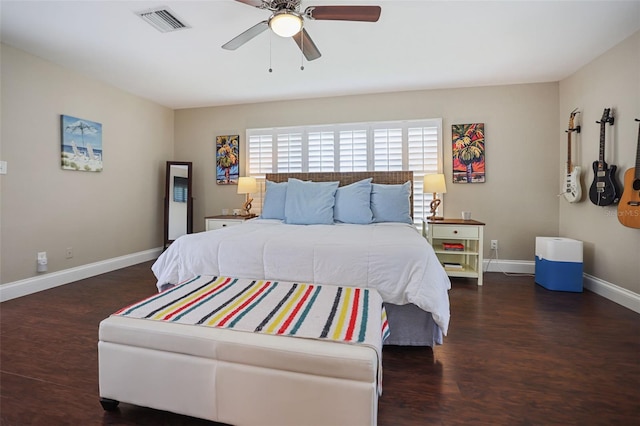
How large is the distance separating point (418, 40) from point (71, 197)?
4131 mm

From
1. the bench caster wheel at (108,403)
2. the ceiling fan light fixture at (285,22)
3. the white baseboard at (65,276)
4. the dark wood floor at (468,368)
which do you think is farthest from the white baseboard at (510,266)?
the white baseboard at (65,276)

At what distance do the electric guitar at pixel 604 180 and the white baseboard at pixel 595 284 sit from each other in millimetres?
818

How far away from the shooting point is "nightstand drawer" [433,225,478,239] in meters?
3.42

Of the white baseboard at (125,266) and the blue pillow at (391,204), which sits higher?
the blue pillow at (391,204)

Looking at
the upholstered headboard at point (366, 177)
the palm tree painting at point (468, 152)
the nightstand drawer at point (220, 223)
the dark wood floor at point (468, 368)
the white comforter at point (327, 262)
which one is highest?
the palm tree painting at point (468, 152)

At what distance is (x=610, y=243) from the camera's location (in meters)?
2.93

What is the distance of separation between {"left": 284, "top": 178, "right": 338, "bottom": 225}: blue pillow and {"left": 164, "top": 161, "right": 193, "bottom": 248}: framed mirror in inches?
84.5

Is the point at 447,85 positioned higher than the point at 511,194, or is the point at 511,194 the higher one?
the point at 447,85

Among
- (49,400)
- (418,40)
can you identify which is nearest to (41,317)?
(49,400)

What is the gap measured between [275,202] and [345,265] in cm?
187

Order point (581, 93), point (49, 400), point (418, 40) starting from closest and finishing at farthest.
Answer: point (49, 400), point (418, 40), point (581, 93)

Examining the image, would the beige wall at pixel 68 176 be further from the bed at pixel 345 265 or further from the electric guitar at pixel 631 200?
the electric guitar at pixel 631 200

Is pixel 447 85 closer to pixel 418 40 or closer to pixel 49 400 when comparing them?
pixel 418 40

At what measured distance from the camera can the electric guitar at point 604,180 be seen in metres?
2.81
